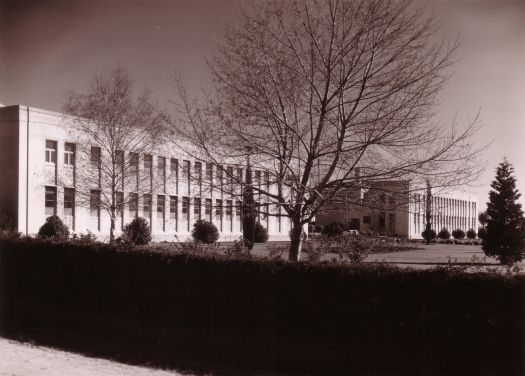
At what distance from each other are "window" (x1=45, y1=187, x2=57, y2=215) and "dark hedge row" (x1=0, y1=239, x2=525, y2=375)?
24.3 meters

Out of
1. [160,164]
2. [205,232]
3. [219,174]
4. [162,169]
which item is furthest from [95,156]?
[219,174]

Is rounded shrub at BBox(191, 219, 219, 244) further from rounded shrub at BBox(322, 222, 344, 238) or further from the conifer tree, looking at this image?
the conifer tree

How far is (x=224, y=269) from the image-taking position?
9.20m

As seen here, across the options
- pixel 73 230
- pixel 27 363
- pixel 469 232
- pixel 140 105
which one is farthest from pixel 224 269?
pixel 469 232

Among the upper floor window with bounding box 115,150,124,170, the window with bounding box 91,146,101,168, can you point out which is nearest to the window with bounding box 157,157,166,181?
the upper floor window with bounding box 115,150,124,170

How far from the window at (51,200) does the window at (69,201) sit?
0.99 metres

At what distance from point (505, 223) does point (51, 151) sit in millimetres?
30157

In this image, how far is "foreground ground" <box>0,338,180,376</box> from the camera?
6.50m

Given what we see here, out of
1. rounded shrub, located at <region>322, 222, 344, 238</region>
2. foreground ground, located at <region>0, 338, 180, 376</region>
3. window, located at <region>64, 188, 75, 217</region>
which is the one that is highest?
window, located at <region>64, 188, 75, 217</region>

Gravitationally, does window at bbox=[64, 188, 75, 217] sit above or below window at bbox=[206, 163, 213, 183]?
below

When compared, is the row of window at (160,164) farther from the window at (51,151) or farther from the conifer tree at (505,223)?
the conifer tree at (505,223)

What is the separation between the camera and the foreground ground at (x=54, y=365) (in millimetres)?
6500

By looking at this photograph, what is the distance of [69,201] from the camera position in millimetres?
28125

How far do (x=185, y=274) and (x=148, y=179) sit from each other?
1946cm
